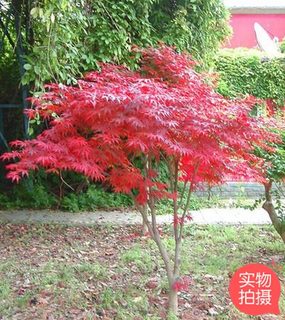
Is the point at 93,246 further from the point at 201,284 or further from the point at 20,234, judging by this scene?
the point at 201,284

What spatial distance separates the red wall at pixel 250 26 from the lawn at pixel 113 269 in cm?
989

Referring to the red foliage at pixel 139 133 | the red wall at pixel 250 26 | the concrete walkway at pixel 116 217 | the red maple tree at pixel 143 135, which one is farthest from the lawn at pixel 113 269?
the red wall at pixel 250 26

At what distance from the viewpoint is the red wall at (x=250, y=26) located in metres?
13.9

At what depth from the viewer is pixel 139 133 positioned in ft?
8.02

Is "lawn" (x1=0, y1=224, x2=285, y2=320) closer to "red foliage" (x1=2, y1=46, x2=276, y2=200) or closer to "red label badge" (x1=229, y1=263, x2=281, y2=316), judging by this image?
"red label badge" (x1=229, y1=263, x2=281, y2=316)

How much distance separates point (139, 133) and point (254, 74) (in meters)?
7.97

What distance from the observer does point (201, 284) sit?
362cm

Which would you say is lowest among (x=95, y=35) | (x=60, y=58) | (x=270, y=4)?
(x=60, y=58)

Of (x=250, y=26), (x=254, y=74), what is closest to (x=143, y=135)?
(x=254, y=74)

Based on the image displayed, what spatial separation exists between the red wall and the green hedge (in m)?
4.32

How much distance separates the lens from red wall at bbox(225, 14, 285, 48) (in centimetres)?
1394

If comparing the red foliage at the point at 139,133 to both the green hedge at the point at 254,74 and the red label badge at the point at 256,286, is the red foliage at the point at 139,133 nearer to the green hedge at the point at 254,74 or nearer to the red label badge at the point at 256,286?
the red label badge at the point at 256,286

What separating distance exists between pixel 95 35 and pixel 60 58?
1069mm

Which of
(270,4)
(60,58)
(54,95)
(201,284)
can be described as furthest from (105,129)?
(270,4)
